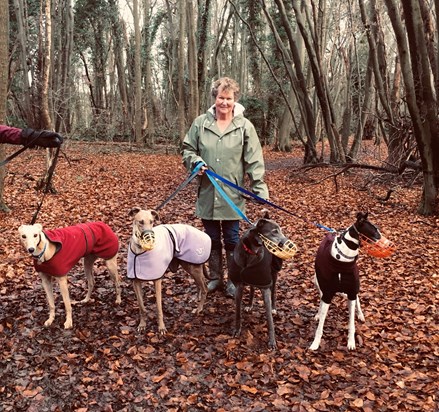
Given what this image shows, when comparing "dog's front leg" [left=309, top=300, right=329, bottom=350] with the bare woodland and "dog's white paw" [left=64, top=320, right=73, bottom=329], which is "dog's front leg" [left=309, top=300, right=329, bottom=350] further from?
the bare woodland

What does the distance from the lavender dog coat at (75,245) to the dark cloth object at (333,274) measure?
251 cm

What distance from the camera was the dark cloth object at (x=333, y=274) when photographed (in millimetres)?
3889

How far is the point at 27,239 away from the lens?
408 cm

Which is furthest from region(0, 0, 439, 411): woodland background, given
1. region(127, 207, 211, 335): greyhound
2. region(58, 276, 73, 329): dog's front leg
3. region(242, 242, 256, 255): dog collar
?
region(242, 242, 256, 255): dog collar

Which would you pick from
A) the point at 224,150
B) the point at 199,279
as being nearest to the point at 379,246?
the point at 224,150

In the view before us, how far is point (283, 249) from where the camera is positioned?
3.62 m

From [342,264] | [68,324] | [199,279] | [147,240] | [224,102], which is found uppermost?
[224,102]

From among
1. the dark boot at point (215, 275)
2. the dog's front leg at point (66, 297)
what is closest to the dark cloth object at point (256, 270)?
the dark boot at point (215, 275)

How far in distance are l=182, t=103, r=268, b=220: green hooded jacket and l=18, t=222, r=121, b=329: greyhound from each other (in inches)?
53.4

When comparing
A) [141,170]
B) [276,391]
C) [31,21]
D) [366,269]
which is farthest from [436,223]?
[31,21]

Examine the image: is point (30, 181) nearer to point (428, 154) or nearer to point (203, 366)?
point (203, 366)

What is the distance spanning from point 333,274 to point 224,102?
2.15 m

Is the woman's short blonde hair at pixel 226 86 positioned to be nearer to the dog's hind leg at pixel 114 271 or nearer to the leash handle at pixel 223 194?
the leash handle at pixel 223 194

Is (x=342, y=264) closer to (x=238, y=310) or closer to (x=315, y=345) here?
(x=315, y=345)
